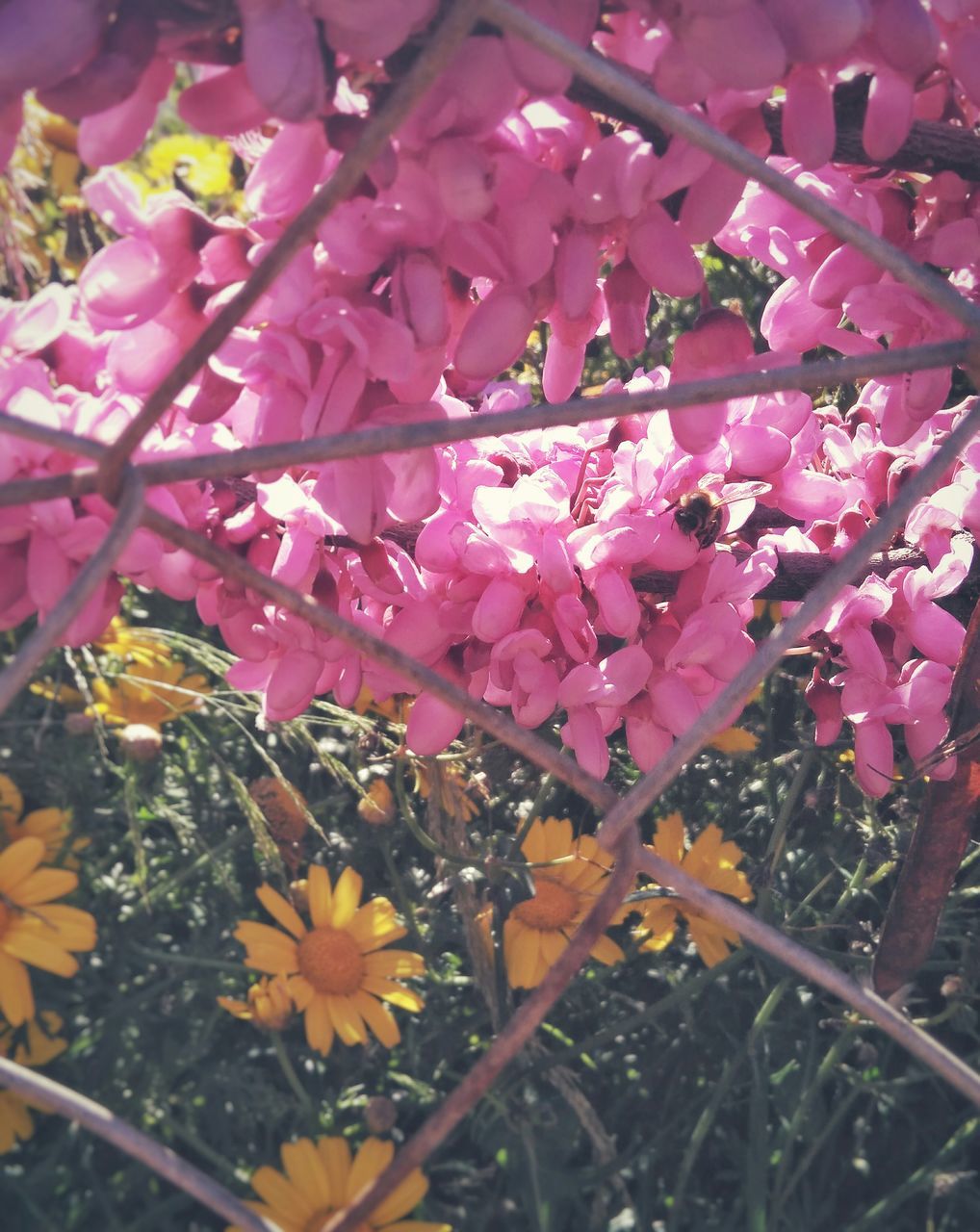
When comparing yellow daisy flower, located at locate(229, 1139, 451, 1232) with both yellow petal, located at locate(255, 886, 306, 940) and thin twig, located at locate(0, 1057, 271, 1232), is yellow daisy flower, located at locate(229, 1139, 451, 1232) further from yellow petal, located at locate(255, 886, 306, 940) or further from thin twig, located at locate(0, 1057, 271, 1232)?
thin twig, located at locate(0, 1057, 271, 1232)

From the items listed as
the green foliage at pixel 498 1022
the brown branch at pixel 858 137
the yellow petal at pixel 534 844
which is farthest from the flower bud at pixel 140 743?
the brown branch at pixel 858 137

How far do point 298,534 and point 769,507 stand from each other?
0.64 ft

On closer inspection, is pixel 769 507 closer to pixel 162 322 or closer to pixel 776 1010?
pixel 162 322

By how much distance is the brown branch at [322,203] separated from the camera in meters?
0.24

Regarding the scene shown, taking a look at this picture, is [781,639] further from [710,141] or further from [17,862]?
[17,862]

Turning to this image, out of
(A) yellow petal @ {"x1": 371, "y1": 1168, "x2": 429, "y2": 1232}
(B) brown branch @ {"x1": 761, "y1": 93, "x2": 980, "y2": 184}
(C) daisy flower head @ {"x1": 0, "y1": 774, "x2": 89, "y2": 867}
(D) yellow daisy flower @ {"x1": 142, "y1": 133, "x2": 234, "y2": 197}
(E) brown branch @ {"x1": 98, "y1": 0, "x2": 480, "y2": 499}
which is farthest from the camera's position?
(D) yellow daisy flower @ {"x1": 142, "y1": 133, "x2": 234, "y2": 197}

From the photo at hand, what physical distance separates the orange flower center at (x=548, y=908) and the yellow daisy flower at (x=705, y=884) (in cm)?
5

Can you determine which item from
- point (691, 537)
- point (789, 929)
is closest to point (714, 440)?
point (691, 537)

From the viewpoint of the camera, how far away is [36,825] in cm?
81

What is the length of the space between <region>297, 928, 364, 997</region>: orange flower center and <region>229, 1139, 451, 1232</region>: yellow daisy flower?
0.09 m

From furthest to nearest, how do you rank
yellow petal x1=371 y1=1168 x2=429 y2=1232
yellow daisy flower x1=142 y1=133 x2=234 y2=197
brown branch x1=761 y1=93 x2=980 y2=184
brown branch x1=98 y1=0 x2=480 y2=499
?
1. yellow daisy flower x1=142 y1=133 x2=234 y2=197
2. yellow petal x1=371 y1=1168 x2=429 y2=1232
3. brown branch x1=761 y1=93 x2=980 y2=184
4. brown branch x1=98 y1=0 x2=480 y2=499

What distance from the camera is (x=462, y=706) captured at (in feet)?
0.92

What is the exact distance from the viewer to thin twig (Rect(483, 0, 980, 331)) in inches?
9.6

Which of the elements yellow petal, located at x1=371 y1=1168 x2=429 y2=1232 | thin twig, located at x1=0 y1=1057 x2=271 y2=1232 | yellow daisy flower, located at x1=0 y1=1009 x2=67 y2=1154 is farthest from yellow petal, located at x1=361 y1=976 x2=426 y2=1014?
thin twig, located at x1=0 y1=1057 x2=271 y2=1232
